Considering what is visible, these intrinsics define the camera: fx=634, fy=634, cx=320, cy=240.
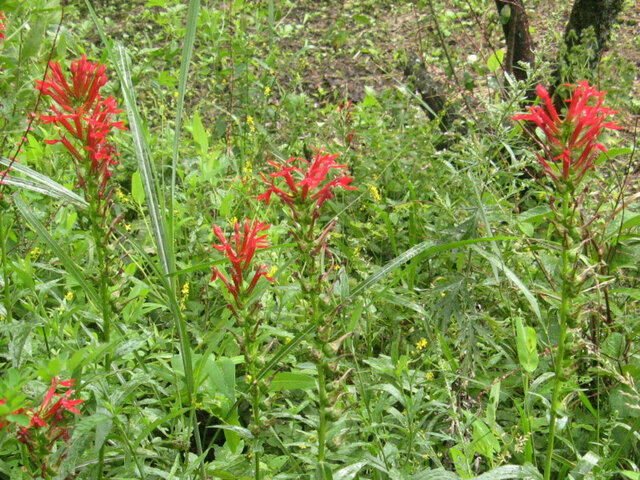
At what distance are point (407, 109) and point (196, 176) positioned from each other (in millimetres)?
1515

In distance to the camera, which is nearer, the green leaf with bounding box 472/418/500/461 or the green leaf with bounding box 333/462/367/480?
the green leaf with bounding box 333/462/367/480

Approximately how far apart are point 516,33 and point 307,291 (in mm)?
3380

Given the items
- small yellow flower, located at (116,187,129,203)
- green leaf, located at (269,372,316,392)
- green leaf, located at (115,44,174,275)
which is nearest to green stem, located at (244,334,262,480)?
green leaf, located at (269,372,316,392)

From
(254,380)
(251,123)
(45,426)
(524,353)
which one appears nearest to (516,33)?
(251,123)

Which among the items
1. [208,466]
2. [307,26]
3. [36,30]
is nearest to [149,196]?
[208,466]

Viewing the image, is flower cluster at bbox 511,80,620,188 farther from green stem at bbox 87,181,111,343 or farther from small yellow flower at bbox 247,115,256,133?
small yellow flower at bbox 247,115,256,133

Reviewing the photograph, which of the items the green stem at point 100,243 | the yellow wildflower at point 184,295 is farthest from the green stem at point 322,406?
the yellow wildflower at point 184,295

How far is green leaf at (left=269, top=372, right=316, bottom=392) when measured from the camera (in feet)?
5.48

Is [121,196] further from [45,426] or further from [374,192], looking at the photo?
[45,426]

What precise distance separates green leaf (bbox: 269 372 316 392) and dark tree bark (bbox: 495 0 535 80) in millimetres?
2611

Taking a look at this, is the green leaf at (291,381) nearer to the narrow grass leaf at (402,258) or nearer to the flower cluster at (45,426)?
the narrow grass leaf at (402,258)

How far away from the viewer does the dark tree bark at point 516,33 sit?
3775 mm

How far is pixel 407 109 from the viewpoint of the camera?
3.82 meters

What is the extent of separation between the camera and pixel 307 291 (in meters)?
1.42
